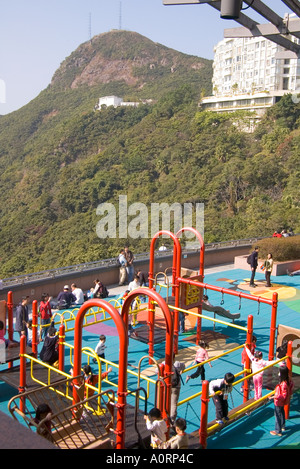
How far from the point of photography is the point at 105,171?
201ft

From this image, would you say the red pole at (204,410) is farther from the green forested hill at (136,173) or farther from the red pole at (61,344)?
the green forested hill at (136,173)

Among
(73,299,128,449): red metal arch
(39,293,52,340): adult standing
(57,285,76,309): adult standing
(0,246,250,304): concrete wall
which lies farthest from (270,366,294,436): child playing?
(57,285,76,309): adult standing

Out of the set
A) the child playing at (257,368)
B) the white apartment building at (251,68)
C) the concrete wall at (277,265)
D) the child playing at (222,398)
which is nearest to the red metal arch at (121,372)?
the child playing at (222,398)

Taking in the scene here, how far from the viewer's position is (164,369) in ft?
24.8

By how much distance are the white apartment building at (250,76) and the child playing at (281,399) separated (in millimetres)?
61911

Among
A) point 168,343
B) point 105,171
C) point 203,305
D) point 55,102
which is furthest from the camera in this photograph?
point 55,102

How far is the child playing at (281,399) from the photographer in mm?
8172

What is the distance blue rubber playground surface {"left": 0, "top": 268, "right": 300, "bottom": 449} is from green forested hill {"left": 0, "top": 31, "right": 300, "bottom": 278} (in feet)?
29.7

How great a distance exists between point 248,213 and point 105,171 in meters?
Answer: 26.6

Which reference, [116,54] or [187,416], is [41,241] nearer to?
[187,416]

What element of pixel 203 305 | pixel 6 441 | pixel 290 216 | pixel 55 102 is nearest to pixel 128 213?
pixel 290 216

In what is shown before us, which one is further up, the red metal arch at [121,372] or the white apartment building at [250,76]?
the white apartment building at [250,76]

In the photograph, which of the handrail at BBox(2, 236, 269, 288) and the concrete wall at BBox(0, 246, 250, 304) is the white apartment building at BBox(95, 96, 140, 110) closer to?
the concrete wall at BBox(0, 246, 250, 304)

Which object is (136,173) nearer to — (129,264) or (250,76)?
(250,76)
